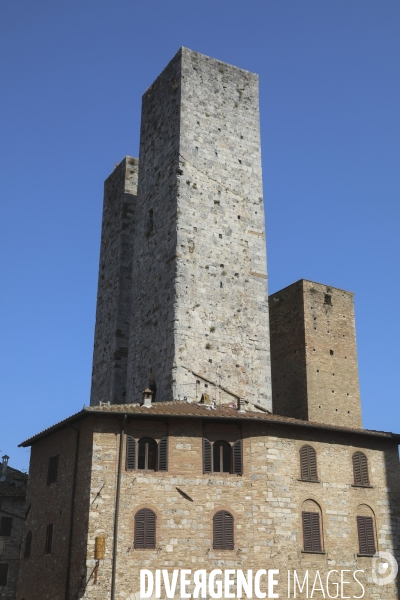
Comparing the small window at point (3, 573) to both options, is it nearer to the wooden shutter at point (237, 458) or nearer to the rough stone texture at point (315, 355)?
the rough stone texture at point (315, 355)

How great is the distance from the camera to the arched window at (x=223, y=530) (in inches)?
940

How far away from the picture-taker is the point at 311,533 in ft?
82.2

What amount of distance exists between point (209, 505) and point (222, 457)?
1.62 metres

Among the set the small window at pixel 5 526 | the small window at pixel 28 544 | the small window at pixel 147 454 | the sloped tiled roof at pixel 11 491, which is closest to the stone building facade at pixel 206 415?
the small window at pixel 147 454

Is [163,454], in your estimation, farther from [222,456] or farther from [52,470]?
[52,470]

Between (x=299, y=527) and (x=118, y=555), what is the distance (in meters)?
5.93

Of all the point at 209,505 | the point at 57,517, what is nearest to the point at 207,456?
the point at 209,505

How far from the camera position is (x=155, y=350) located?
102ft

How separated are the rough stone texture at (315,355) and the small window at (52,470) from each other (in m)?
11.5

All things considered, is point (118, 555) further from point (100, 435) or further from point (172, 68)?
point (172, 68)

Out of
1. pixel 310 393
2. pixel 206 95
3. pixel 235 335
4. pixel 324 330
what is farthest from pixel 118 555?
pixel 206 95

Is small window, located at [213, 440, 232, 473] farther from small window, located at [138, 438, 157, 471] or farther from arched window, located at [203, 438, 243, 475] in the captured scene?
small window, located at [138, 438, 157, 471]

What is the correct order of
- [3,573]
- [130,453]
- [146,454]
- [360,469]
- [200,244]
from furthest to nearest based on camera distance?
[3,573]
[200,244]
[360,469]
[146,454]
[130,453]

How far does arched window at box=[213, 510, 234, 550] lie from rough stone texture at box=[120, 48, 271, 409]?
597cm
